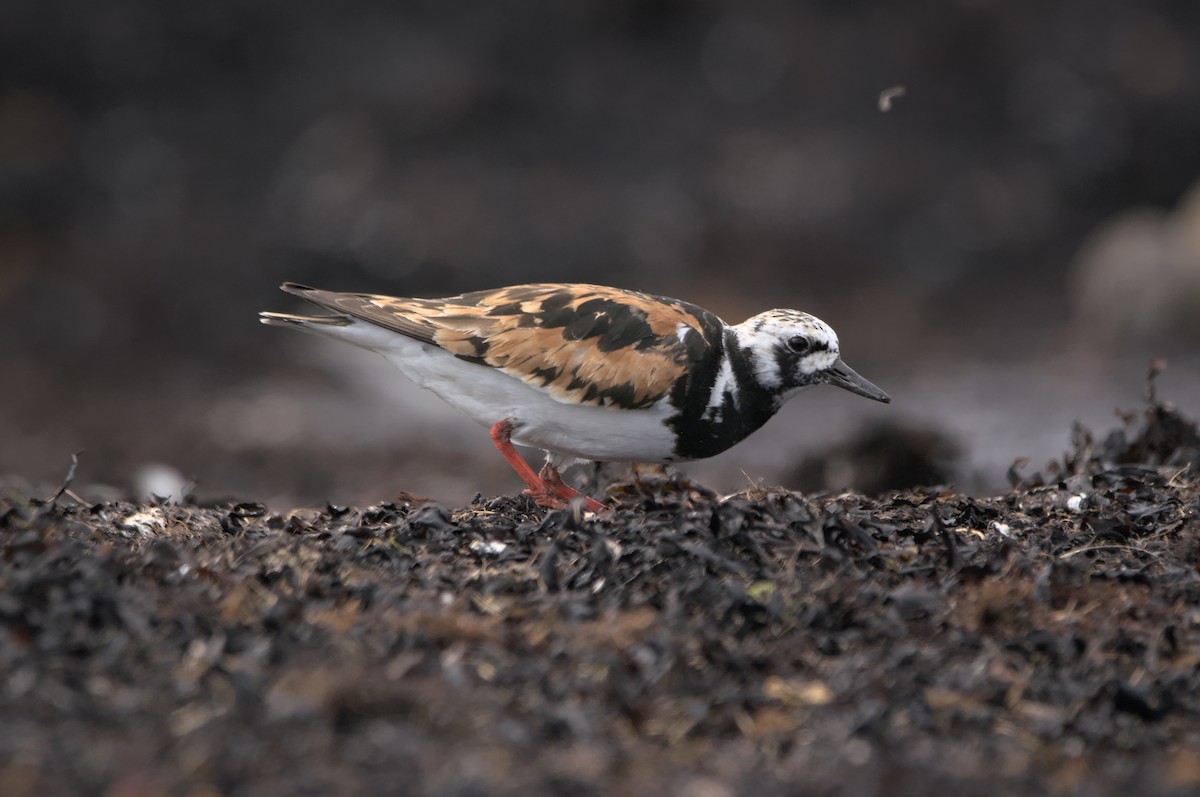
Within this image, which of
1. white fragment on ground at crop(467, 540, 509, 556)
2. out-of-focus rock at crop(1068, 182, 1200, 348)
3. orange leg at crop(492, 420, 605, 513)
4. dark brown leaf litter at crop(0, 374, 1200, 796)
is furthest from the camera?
out-of-focus rock at crop(1068, 182, 1200, 348)

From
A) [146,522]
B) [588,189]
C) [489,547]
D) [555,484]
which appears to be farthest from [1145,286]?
[146,522]

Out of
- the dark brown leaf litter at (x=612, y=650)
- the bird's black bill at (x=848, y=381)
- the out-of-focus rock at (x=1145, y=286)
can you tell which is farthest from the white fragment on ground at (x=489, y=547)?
the out-of-focus rock at (x=1145, y=286)

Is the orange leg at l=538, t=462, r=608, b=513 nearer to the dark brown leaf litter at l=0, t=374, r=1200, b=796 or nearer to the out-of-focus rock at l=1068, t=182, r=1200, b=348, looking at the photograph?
the dark brown leaf litter at l=0, t=374, r=1200, b=796

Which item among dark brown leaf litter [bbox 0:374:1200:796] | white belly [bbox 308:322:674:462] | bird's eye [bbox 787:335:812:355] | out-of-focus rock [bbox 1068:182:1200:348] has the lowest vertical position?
dark brown leaf litter [bbox 0:374:1200:796]

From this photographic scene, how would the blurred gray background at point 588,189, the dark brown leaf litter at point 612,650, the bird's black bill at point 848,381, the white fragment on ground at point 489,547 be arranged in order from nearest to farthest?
the dark brown leaf litter at point 612,650 < the white fragment on ground at point 489,547 < the bird's black bill at point 848,381 < the blurred gray background at point 588,189

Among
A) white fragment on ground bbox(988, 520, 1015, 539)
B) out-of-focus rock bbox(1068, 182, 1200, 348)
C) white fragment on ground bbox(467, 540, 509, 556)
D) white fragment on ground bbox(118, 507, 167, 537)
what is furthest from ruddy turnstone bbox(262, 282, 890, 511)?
out-of-focus rock bbox(1068, 182, 1200, 348)

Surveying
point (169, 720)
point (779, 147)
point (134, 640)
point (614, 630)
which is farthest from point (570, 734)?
point (779, 147)

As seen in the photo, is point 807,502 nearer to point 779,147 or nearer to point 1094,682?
point 1094,682

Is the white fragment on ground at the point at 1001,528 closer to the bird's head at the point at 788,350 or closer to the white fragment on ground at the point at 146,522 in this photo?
the bird's head at the point at 788,350
